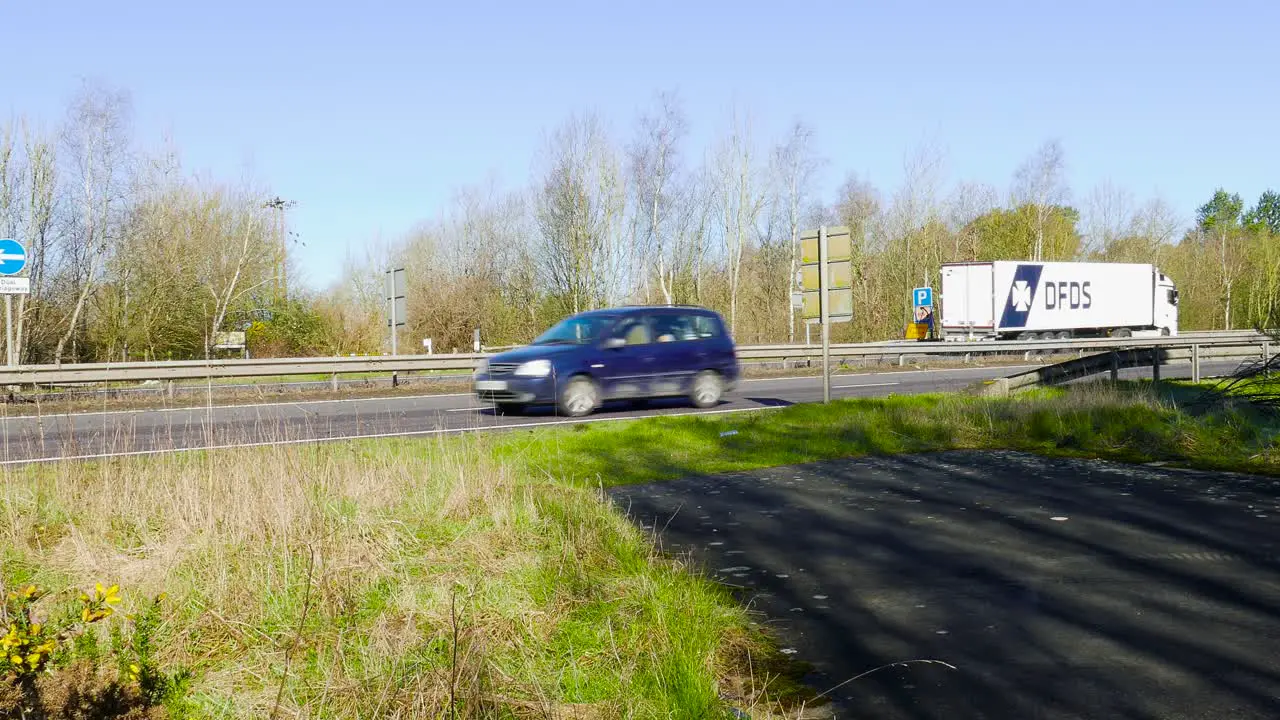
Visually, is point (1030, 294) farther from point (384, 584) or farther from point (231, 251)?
point (384, 584)

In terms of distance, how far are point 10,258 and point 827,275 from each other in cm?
1362

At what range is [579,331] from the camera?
664 inches

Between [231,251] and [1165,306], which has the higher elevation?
[231,251]

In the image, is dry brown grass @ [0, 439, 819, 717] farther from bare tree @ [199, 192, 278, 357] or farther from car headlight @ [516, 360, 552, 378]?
bare tree @ [199, 192, 278, 357]

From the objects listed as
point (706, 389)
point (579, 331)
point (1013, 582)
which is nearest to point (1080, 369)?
point (706, 389)

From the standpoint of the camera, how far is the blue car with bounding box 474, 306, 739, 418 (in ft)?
53.0

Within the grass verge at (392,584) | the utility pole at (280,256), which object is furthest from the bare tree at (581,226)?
the grass verge at (392,584)

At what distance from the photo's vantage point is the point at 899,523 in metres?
7.11

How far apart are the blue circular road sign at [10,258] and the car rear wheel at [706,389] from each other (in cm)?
1155

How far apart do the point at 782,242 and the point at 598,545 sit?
4976 centimetres

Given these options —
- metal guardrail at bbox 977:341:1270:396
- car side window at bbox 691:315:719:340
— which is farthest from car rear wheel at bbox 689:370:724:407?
metal guardrail at bbox 977:341:1270:396

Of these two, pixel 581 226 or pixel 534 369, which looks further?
pixel 581 226

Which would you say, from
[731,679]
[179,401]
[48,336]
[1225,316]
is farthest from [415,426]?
[1225,316]

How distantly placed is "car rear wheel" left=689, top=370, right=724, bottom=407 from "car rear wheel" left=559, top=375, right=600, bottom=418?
6.94 ft
